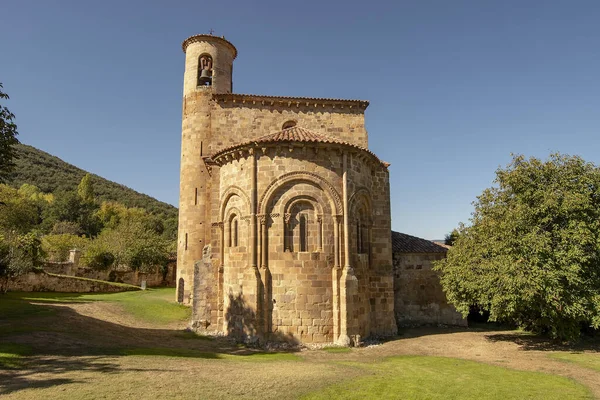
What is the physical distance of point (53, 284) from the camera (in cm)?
2722

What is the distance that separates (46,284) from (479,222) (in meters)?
27.7

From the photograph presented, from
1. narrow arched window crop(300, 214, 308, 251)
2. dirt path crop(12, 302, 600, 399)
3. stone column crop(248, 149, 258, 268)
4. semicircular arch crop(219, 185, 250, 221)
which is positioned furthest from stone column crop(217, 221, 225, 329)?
narrow arched window crop(300, 214, 308, 251)

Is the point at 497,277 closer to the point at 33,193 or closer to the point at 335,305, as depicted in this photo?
the point at 335,305

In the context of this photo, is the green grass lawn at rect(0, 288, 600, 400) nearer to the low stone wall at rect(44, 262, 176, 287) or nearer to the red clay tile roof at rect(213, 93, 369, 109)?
the red clay tile roof at rect(213, 93, 369, 109)

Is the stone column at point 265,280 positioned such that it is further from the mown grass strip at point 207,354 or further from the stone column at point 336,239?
the stone column at point 336,239

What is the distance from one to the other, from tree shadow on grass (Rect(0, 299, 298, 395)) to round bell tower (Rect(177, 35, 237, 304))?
6293mm

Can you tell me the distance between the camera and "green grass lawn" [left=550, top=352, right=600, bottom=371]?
11.7 metres

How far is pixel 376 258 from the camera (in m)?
17.1

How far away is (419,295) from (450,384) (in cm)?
1011

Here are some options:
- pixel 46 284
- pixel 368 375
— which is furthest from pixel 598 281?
pixel 46 284

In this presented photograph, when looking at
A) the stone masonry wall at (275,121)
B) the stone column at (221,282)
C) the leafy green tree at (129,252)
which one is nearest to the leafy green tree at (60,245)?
the leafy green tree at (129,252)

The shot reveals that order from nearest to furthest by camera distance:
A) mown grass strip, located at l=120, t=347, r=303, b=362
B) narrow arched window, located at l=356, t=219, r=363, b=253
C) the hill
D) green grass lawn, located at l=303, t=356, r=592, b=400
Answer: green grass lawn, located at l=303, t=356, r=592, b=400
mown grass strip, located at l=120, t=347, r=303, b=362
narrow arched window, located at l=356, t=219, r=363, b=253
the hill

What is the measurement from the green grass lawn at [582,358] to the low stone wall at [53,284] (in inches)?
1119

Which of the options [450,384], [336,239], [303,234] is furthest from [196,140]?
[450,384]
